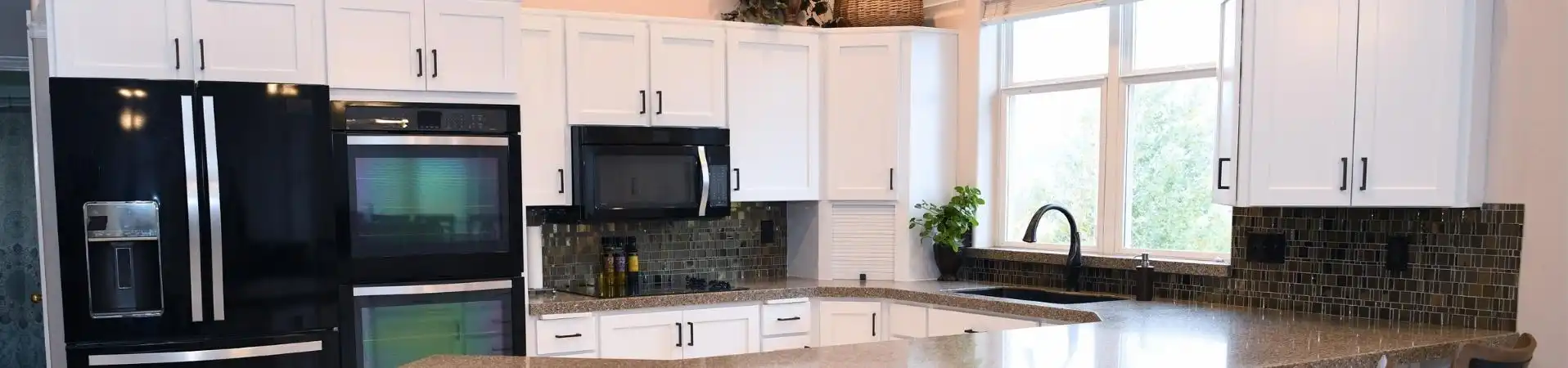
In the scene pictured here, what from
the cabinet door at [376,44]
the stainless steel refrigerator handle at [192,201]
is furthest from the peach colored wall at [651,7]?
the stainless steel refrigerator handle at [192,201]

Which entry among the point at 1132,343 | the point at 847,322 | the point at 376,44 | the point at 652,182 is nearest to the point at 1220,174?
the point at 1132,343

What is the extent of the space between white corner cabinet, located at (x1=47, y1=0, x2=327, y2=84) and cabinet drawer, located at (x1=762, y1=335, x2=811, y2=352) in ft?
6.38

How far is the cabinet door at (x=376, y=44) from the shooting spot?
3363 mm

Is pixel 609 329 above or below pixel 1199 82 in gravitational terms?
below

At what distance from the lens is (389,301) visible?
3.46m

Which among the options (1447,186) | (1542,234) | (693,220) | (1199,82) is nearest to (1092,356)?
(1447,186)

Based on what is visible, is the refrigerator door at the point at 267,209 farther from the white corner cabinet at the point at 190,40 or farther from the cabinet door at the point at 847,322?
the cabinet door at the point at 847,322

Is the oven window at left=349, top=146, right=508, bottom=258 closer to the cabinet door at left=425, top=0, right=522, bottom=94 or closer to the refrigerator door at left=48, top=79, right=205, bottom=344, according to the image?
the cabinet door at left=425, top=0, right=522, bottom=94

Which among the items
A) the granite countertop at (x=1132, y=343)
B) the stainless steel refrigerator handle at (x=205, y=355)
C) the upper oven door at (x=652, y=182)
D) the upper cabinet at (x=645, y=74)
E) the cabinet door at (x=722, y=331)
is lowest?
the cabinet door at (x=722, y=331)

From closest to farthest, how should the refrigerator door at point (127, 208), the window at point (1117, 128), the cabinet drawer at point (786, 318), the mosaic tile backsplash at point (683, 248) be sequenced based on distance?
the refrigerator door at point (127, 208)
the window at point (1117, 128)
the cabinet drawer at point (786, 318)
the mosaic tile backsplash at point (683, 248)

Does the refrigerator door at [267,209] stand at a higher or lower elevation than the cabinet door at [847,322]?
higher

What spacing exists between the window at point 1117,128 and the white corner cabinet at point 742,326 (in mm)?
771

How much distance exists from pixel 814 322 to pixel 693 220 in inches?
30.3

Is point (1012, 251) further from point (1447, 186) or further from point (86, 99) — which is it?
point (86, 99)
